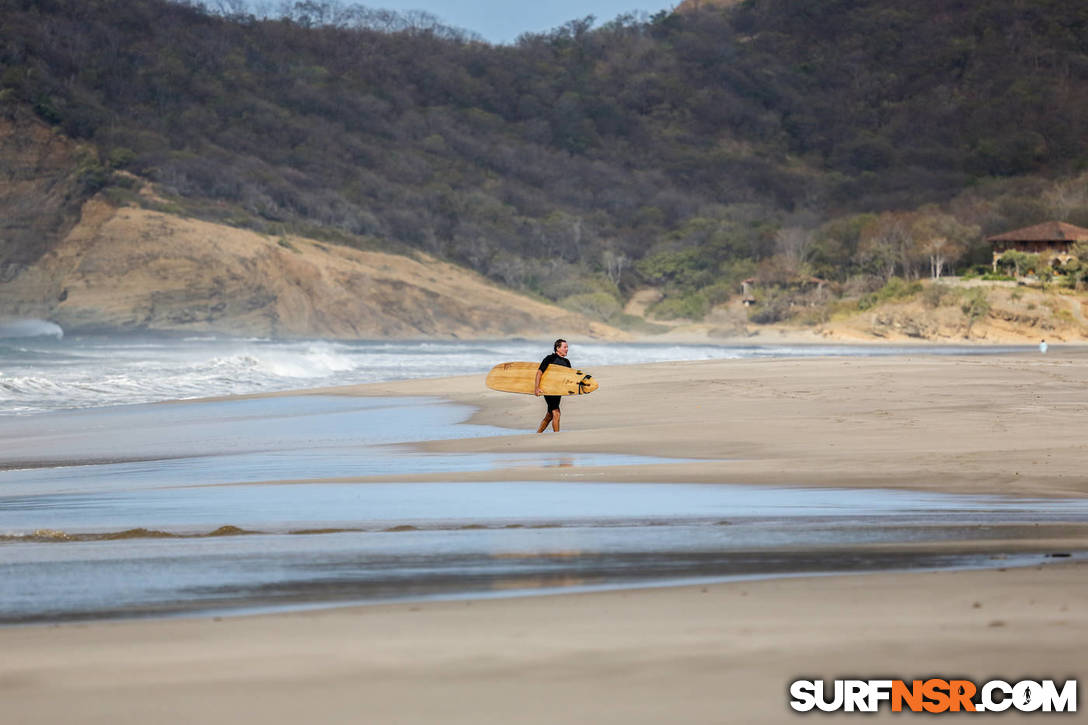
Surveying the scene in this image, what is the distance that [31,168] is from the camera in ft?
233

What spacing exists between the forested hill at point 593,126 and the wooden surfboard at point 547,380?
59.1 metres

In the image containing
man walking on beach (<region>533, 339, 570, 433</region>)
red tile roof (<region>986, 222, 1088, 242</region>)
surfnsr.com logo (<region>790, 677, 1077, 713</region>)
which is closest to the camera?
surfnsr.com logo (<region>790, 677, 1077, 713</region>)

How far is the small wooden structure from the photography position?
207 ft

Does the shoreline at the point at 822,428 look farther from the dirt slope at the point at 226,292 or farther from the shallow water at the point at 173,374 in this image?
the dirt slope at the point at 226,292

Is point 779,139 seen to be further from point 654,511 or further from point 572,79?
point 654,511

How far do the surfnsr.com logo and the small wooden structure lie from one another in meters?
63.3

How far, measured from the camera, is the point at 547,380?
44.6 feet

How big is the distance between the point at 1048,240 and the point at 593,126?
53.9 meters

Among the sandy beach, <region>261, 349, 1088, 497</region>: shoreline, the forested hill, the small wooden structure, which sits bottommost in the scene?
<region>261, 349, 1088, 497</region>: shoreline

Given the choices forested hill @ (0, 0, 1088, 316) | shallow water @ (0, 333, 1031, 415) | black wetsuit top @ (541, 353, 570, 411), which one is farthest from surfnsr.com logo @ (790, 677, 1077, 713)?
forested hill @ (0, 0, 1088, 316)

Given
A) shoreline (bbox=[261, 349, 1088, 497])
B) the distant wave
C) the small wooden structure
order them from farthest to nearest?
the small wooden structure, the distant wave, shoreline (bbox=[261, 349, 1088, 497])

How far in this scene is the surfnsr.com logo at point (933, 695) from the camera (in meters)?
3.33

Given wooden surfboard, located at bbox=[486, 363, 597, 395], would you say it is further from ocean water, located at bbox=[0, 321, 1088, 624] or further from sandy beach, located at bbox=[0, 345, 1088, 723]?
sandy beach, located at bbox=[0, 345, 1088, 723]

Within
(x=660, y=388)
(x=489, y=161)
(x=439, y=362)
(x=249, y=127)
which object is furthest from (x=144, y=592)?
(x=489, y=161)
